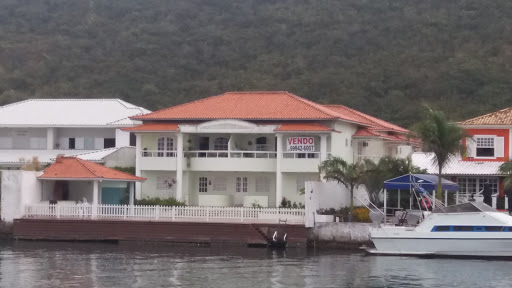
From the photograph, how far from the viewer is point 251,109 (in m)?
59.9

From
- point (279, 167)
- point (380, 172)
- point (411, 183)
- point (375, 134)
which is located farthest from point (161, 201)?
point (411, 183)

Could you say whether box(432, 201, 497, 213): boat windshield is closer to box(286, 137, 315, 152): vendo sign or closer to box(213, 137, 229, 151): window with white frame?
box(286, 137, 315, 152): vendo sign

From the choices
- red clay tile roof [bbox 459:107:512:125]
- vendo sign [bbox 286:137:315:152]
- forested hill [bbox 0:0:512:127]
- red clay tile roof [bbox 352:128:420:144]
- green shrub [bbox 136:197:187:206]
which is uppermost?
forested hill [bbox 0:0:512:127]

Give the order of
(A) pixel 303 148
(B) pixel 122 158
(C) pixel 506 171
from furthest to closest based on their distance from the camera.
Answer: (B) pixel 122 158
(A) pixel 303 148
(C) pixel 506 171

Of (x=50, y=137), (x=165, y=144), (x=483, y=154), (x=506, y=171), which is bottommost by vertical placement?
(x=506, y=171)

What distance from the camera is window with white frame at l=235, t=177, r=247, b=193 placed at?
5984 centimetres

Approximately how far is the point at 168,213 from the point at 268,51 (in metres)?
55.8

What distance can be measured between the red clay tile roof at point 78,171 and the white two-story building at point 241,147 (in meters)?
3.32

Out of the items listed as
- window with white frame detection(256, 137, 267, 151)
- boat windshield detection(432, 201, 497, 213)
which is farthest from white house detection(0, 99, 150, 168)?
boat windshield detection(432, 201, 497, 213)

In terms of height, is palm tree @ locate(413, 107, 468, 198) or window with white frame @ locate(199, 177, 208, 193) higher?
palm tree @ locate(413, 107, 468, 198)

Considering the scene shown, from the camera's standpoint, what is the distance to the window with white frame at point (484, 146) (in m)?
59.2

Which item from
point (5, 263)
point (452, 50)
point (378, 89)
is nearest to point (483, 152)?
point (5, 263)

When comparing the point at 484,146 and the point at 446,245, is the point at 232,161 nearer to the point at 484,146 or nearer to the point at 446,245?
the point at 484,146

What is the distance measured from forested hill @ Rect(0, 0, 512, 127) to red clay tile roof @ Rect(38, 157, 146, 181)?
112 ft
